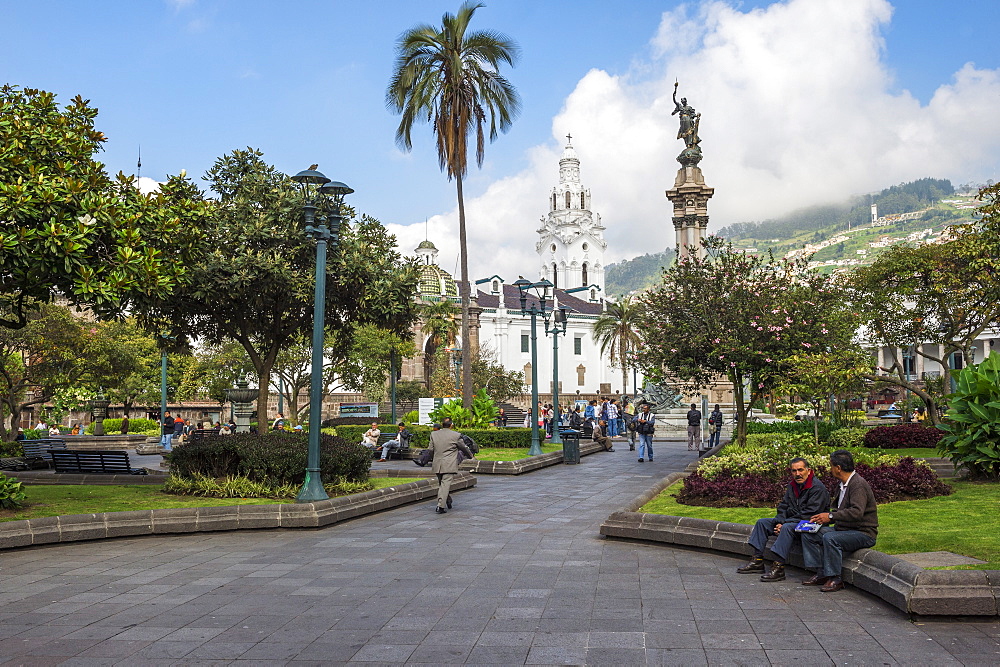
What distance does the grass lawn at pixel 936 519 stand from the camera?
7659mm

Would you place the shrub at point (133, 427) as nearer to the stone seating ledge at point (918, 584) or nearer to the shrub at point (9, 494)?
the shrub at point (9, 494)

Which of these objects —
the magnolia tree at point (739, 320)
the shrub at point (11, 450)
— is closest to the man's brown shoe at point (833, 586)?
the magnolia tree at point (739, 320)

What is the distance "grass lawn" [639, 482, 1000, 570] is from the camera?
7659mm

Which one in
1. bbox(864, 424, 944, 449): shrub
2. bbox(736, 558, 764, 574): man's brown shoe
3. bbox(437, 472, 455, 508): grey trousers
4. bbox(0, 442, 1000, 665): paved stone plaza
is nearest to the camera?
bbox(0, 442, 1000, 665): paved stone plaza

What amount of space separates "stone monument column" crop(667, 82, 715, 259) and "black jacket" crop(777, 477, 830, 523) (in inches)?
1030

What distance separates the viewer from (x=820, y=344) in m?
18.9

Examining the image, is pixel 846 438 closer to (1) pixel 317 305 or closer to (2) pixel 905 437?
(2) pixel 905 437

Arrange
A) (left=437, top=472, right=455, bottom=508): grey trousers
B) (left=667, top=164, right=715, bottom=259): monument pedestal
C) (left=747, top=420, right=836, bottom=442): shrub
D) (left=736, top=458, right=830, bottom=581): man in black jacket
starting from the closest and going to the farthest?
(left=736, top=458, right=830, bottom=581): man in black jacket
(left=437, top=472, right=455, bottom=508): grey trousers
(left=747, top=420, right=836, bottom=442): shrub
(left=667, top=164, right=715, bottom=259): monument pedestal

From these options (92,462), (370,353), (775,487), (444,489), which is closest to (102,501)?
(444,489)

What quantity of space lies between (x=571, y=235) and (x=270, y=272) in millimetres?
80336

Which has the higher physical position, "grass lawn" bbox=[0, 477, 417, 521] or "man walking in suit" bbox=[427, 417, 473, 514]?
"man walking in suit" bbox=[427, 417, 473, 514]

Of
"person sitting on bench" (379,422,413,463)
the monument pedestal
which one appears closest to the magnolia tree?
"person sitting on bench" (379,422,413,463)

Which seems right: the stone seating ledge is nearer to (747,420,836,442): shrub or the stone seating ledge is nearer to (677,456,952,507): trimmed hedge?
(677,456,952,507): trimmed hedge

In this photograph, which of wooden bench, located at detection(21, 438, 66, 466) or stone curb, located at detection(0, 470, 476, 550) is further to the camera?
wooden bench, located at detection(21, 438, 66, 466)
